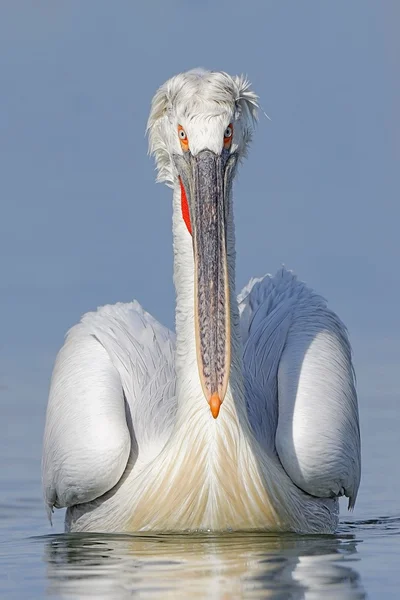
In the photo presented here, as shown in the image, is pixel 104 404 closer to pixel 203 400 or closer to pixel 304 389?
pixel 203 400

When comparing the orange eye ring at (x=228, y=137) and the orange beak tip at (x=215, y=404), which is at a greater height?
the orange eye ring at (x=228, y=137)

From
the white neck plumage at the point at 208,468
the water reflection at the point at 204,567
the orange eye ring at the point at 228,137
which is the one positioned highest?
the orange eye ring at the point at 228,137

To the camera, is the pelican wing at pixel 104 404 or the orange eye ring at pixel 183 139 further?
the pelican wing at pixel 104 404

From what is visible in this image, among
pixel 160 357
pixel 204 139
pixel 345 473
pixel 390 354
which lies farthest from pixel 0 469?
pixel 390 354

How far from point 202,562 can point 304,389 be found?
1562 millimetres

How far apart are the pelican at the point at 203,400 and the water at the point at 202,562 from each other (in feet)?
0.56

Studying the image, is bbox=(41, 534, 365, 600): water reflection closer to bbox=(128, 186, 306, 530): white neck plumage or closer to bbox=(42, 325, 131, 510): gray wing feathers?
bbox=(128, 186, 306, 530): white neck plumage

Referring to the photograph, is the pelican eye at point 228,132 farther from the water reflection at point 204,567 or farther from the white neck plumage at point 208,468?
the water reflection at point 204,567

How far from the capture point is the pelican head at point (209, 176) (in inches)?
283

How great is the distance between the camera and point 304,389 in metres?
8.12

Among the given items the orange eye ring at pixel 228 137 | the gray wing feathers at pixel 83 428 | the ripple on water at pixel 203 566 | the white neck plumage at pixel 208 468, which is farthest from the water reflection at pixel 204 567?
the orange eye ring at pixel 228 137

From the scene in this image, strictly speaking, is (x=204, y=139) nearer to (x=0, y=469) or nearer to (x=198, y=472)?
(x=198, y=472)

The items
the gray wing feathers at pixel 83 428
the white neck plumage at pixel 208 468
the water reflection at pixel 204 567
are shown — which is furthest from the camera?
the gray wing feathers at pixel 83 428

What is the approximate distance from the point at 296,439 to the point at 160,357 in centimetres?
123
